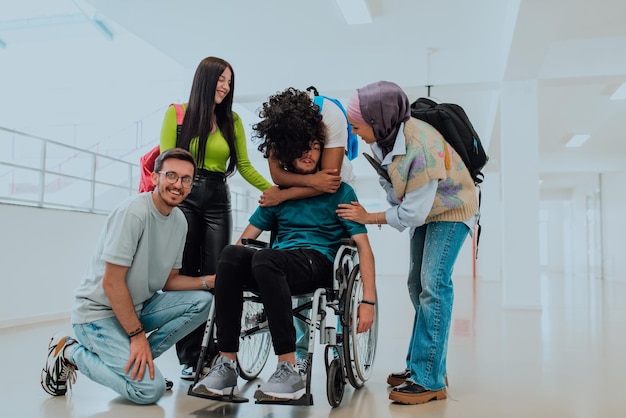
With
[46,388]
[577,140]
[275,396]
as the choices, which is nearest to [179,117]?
[46,388]

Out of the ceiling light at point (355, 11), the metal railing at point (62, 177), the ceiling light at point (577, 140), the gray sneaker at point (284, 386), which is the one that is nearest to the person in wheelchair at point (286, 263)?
the gray sneaker at point (284, 386)

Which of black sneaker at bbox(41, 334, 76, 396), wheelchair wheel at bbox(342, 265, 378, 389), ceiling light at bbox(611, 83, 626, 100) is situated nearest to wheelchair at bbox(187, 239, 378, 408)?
wheelchair wheel at bbox(342, 265, 378, 389)

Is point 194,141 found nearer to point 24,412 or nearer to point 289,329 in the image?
point 289,329

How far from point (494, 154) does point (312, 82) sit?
17.0 feet

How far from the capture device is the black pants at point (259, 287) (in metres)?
1.73

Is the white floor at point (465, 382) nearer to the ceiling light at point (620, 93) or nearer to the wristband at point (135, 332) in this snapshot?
the wristband at point (135, 332)

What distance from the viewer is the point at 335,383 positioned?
6.29ft

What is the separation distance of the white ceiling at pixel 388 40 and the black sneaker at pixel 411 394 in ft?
10.2

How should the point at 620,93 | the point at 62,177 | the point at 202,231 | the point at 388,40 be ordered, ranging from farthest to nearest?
the point at 62,177 → the point at 620,93 → the point at 388,40 → the point at 202,231

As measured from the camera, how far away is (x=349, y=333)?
1941 mm

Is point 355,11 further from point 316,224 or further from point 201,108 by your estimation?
Result: point 316,224

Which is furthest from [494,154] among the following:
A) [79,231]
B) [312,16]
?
[79,231]

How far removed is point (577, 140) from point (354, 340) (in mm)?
9627

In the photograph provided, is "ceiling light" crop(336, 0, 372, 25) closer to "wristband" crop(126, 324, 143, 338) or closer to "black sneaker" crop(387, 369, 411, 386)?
"black sneaker" crop(387, 369, 411, 386)
